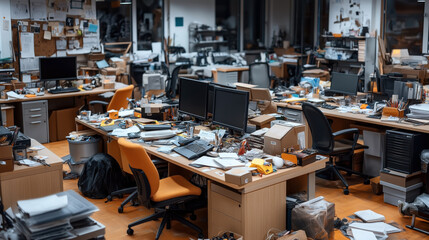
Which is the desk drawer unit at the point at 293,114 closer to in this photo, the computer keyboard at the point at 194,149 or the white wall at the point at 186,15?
the computer keyboard at the point at 194,149

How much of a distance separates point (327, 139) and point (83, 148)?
109 inches

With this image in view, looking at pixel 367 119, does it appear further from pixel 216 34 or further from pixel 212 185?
pixel 216 34

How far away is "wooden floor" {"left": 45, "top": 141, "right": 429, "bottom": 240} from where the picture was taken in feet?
14.0

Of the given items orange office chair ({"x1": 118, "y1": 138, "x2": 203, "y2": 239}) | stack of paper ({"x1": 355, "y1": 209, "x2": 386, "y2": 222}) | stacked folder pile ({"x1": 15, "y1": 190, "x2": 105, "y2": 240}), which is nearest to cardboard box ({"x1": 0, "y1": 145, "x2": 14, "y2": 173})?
orange office chair ({"x1": 118, "y1": 138, "x2": 203, "y2": 239})

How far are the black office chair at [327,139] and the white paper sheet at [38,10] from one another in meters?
5.35

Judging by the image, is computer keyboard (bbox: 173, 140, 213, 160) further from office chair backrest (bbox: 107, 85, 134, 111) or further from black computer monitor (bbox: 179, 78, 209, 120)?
office chair backrest (bbox: 107, 85, 134, 111)

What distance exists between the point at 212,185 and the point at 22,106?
4.29 meters

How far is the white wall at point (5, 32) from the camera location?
807cm

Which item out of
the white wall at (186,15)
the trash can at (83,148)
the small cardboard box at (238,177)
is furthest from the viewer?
the white wall at (186,15)

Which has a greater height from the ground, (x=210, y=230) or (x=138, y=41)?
(x=138, y=41)

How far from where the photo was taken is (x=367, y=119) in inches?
214

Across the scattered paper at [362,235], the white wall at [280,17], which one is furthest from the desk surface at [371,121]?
the white wall at [280,17]

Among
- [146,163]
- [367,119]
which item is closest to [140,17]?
[367,119]

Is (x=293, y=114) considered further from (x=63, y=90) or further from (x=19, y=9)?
(x=19, y=9)
